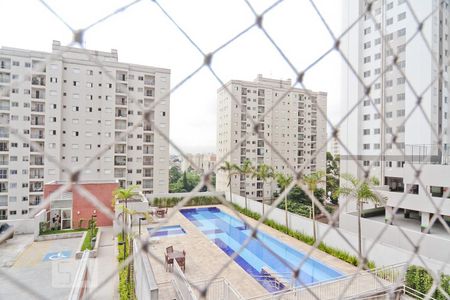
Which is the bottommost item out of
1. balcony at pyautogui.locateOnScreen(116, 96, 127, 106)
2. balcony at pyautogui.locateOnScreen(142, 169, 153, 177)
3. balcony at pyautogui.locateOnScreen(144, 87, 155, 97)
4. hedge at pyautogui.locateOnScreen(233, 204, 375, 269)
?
hedge at pyautogui.locateOnScreen(233, 204, 375, 269)

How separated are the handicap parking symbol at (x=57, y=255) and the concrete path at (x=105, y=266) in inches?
18.0

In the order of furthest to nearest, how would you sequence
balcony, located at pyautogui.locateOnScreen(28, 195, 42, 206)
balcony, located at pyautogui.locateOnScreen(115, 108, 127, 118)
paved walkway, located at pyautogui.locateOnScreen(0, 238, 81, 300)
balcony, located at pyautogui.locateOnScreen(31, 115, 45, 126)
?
balcony, located at pyautogui.locateOnScreen(115, 108, 127, 118)
balcony, located at pyautogui.locateOnScreen(31, 115, 45, 126)
balcony, located at pyautogui.locateOnScreen(28, 195, 42, 206)
paved walkway, located at pyautogui.locateOnScreen(0, 238, 81, 300)

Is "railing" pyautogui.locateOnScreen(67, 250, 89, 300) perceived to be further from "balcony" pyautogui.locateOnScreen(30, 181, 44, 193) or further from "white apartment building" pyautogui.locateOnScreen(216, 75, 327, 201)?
"white apartment building" pyautogui.locateOnScreen(216, 75, 327, 201)

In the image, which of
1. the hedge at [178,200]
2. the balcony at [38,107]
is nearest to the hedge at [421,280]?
the hedge at [178,200]

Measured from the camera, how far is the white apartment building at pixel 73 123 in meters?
7.65

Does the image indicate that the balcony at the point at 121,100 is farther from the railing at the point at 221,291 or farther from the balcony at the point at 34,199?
the railing at the point at 221,291

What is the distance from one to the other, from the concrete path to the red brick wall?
436mm

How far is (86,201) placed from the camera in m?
5.49

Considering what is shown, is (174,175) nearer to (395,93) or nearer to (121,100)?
(121,100)

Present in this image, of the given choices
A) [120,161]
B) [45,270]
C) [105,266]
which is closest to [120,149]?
[120,161]

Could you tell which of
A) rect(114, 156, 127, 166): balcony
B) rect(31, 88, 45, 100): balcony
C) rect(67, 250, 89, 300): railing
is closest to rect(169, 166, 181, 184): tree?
rect(114, 156, 127, 166): balcony

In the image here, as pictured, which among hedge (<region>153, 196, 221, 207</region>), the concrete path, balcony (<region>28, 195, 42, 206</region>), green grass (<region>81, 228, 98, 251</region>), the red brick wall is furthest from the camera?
balcony (<region>28, 195, 42, 206</region>)

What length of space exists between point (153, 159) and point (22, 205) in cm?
372

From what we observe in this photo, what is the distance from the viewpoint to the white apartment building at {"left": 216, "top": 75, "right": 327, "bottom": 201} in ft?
37.3
